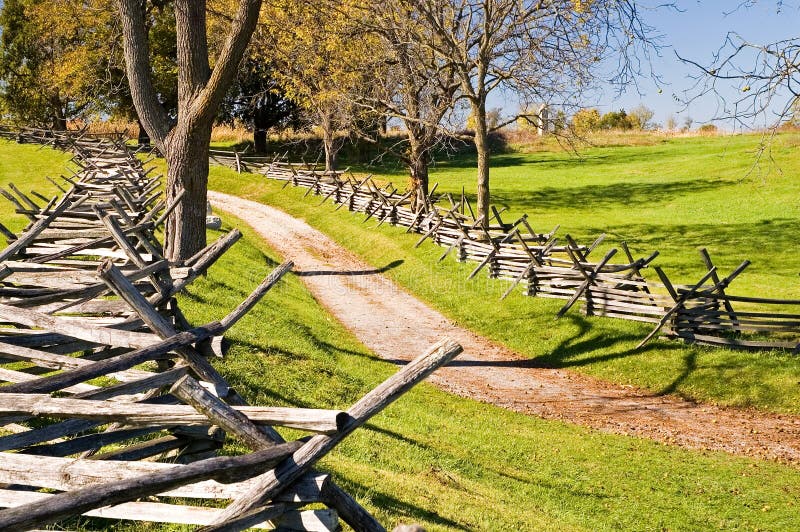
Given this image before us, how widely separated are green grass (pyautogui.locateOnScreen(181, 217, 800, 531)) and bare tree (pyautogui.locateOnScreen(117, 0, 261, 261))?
1.77 m

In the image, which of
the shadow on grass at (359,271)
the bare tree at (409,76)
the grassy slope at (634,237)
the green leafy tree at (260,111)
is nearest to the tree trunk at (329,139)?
the grassy slope at (634,237)

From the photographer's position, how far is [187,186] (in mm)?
13406

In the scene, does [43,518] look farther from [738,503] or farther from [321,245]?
[321,245]

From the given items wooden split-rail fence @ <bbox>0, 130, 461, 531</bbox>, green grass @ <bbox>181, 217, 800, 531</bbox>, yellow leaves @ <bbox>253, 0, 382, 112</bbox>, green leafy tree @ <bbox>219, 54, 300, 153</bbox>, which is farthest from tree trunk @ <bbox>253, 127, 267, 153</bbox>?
wooden split-rail fence @ <bbox>0, 130, 461, 531</bbox>

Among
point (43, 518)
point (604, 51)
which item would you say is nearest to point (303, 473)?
point (43, 518)

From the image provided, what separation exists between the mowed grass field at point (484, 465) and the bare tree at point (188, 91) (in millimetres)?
1778

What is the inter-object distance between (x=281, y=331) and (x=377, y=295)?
248 inches

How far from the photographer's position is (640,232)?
27500 millimetres

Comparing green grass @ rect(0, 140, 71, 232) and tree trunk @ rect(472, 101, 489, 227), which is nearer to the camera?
tree trunk @ rect(472, 101, 489, 227)

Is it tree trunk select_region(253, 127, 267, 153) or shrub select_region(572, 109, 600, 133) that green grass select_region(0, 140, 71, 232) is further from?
shrub select_region(572, 109, 600, 133)

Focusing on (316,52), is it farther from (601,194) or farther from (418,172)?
(601,194)

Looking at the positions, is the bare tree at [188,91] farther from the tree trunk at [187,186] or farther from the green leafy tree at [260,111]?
the green leafy tree at [260,111]

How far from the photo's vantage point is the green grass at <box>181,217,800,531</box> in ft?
24.7

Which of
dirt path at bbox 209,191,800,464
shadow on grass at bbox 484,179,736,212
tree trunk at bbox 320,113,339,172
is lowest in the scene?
dirt path at bbox 209,191,800,464
